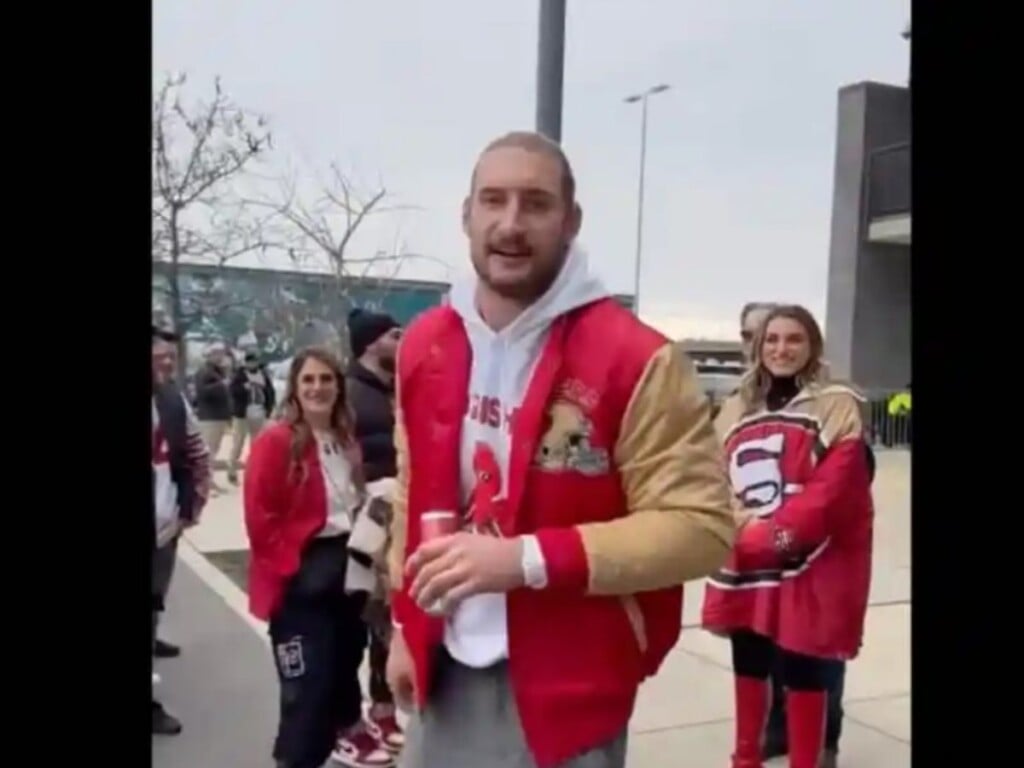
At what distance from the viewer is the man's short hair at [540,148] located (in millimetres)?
946

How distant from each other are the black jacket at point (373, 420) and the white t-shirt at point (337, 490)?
0.04 meters

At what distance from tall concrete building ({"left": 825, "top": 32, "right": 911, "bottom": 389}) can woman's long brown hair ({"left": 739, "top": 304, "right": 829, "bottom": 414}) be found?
4cm

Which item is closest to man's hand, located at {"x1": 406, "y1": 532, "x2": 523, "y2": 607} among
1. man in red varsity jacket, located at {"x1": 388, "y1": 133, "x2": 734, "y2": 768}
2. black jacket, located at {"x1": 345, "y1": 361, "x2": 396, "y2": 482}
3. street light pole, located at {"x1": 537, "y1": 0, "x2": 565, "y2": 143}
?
man in red varsity jacket, located at {"x1": 388, "y1": 133, "x2": 734, "y2": 768}

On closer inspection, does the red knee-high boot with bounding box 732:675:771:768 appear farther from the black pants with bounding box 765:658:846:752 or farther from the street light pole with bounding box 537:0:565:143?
the street light pole with bounding box 537:0:565:143

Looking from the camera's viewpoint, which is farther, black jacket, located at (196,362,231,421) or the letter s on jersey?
the letter s on jersey

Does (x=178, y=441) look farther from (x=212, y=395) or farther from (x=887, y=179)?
(x=887, y=179)

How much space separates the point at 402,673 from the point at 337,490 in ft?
2.33

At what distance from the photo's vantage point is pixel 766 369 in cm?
153

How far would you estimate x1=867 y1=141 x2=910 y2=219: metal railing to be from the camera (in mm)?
1348

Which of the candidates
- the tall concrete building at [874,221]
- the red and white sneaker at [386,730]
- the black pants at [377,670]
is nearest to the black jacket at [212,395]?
the black pants at [377,670]

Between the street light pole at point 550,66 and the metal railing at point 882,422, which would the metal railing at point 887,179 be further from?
the street light pole at point 550,66
